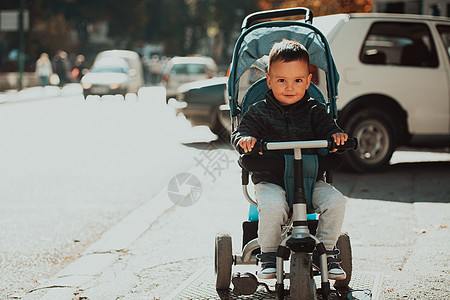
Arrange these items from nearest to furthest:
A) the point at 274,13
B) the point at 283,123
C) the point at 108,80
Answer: the point at 283,123 → the point at 274,13 → the point at 108,80

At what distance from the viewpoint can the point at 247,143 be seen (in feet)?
13.1

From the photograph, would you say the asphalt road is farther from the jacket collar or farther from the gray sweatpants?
the jacket collar

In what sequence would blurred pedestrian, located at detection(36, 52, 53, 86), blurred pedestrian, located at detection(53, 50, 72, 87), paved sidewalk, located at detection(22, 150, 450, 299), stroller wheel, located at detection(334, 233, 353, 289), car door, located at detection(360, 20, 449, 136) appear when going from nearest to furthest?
stroller wheel, located at detection(334, 233, 353, 289) → paved sidewalk, located at detection(22, 150, 450, 299) → car door, located at detection(360, 20, 449, 136) → blurred pedestrian, located at detection(36, 52, 53, 86) → blurred pedestrian, located at detection(53, 50, 72, 87)

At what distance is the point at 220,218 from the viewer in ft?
23.0

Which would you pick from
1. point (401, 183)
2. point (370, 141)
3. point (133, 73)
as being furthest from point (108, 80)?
point (401, 183)

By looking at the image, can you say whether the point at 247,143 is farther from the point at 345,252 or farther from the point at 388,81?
the point at 388,81

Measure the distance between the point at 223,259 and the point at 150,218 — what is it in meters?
2.64

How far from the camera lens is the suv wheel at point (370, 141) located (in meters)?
9.47

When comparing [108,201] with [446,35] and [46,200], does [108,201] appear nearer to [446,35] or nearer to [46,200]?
[46,200]

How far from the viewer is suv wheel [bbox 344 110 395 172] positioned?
31.1ft

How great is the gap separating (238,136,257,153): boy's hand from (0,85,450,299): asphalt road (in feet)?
3.86

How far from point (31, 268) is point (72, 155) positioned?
646 centimetres

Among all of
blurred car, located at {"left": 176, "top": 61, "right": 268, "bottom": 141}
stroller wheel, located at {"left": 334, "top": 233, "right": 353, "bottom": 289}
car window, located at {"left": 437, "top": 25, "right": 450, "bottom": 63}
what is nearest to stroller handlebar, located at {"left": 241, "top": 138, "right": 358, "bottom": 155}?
stroller wheel, located at {"left": 334, "top": 233, "right": 353, "bottom": 289}

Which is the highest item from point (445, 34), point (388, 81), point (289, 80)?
point (445, 34)
